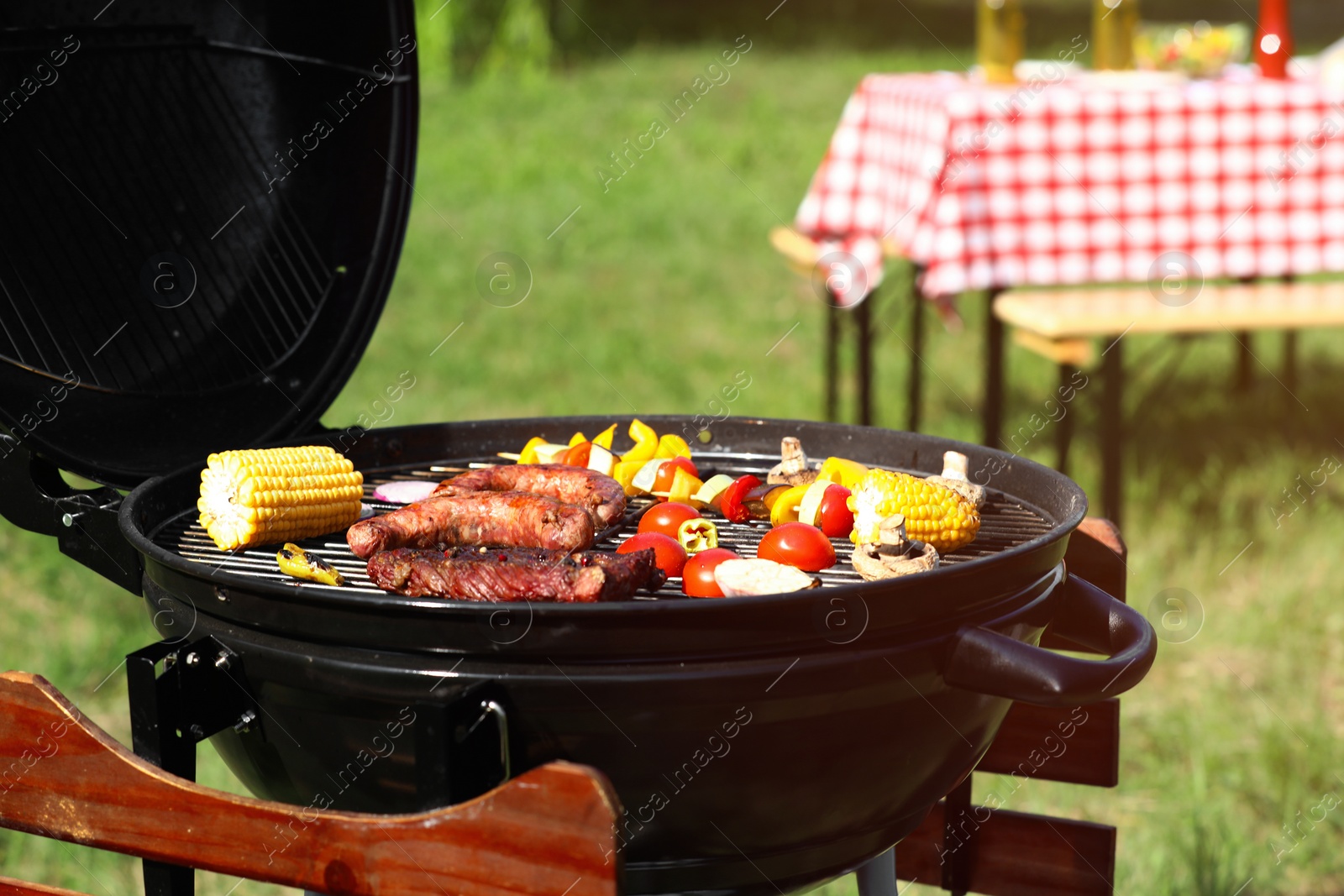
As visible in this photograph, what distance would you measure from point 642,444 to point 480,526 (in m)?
0.51

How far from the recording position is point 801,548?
1877 mm

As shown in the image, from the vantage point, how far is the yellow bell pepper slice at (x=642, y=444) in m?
2.39

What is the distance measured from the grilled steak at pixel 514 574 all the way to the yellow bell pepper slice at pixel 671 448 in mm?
626

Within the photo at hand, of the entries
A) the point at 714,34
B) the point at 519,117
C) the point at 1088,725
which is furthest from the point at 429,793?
the point at 714,34

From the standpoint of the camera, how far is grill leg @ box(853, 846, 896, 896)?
210 centimetres

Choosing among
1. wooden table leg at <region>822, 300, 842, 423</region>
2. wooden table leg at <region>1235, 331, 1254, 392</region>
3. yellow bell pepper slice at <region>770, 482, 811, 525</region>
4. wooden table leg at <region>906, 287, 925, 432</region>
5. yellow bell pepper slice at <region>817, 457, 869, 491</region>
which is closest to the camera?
yellow bell pepper slice at <region>770, 482, 811, 525</region>

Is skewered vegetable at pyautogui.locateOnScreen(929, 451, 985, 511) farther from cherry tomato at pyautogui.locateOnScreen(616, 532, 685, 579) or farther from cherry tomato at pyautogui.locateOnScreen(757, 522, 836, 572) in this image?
cherry tomato at pyautogui.locateOnScreen(616, 532, 685, 579)

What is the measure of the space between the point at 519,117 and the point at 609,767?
1243 cm

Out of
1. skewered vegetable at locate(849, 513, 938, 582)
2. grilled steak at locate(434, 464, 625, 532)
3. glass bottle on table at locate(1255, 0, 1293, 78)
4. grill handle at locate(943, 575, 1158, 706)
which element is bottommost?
grill handle at locate(943, 575, 1158, 706)

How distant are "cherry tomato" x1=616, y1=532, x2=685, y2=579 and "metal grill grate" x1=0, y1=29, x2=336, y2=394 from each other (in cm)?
87

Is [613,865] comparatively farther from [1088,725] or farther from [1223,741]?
[1223,741]

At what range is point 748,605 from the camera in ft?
4.77

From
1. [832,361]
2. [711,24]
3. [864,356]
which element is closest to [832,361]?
[832,361]

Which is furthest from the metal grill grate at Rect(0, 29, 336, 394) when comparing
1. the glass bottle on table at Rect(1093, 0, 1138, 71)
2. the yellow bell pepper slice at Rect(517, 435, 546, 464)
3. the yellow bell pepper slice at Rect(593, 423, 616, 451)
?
the glass bottle on table at Rect(1093, 0, 1138, 71)
